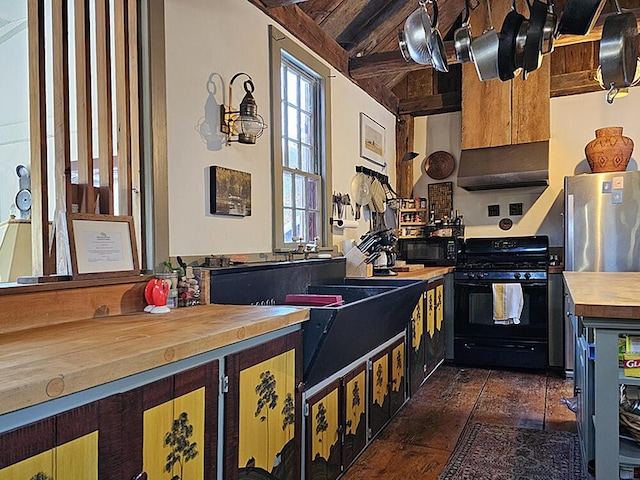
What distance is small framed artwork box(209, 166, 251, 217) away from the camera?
8.33 feet

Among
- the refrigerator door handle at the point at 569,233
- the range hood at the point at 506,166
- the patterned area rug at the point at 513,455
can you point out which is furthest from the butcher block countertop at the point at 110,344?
the range hood at the point at 506,166

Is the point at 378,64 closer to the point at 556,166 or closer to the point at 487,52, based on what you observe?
the point at 487,52

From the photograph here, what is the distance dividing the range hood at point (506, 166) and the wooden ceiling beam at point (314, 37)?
3.74ft

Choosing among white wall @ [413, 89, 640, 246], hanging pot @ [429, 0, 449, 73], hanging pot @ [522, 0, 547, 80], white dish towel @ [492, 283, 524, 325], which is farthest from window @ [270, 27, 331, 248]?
white wall @ [413, 89, 640, 246]

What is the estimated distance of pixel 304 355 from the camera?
2.04m

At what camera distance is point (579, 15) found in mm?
2117

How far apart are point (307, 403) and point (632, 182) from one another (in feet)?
11.4

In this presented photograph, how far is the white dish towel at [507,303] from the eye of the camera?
14.6 ft

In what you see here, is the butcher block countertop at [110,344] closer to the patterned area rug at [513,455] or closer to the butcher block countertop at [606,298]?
the butcher block countertop at [606,298]

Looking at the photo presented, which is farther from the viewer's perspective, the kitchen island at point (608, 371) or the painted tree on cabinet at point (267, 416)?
the kitchen island at point (608, 371)

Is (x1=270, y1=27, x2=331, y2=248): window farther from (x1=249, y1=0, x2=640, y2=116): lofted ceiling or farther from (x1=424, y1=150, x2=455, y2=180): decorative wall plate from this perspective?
(x1=424, y1=150, x2=455, y2=180): decorative wall plate

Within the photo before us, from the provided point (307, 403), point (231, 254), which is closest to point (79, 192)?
point (231, 254)

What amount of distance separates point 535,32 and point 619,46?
362 millimetres

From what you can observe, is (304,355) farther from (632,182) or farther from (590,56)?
(590,56)
